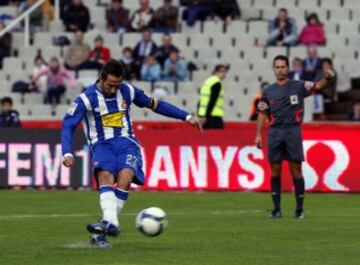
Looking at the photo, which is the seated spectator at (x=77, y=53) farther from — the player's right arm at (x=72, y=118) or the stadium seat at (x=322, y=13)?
the player's right arm at (x=72, y=118)

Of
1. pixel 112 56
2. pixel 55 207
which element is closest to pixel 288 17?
pixel 112 56

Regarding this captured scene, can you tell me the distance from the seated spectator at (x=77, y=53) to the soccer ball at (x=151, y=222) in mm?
16624

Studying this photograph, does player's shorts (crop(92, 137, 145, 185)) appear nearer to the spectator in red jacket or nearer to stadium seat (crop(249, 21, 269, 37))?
the spectator in red jacket

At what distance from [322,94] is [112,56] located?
491cm

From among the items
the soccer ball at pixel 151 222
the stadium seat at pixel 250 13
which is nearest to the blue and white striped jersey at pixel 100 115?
the soccer ball at pixel 151 222

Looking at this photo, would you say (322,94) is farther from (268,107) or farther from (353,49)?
(268,107)

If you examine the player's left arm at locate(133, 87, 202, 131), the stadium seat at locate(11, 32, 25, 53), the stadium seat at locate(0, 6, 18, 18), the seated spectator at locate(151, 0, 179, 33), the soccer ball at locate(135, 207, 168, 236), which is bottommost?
the soccer ball at locate(135, 207, 168, 236)

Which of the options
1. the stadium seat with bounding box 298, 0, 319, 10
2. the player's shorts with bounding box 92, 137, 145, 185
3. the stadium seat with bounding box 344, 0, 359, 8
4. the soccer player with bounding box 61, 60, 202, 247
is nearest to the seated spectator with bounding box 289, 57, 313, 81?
the stadium seat with bounding box 298, 0, 319, 10

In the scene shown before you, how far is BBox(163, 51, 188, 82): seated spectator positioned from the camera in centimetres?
2875

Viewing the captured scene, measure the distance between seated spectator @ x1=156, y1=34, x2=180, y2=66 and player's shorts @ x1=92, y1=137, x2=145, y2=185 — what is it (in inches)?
610

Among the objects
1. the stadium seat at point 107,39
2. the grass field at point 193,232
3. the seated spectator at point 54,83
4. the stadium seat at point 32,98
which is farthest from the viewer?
the stadium seat at point 107,39

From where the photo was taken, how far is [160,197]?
70.8ft

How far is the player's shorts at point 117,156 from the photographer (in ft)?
43.6

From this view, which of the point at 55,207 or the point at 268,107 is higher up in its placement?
the point at 268,107
